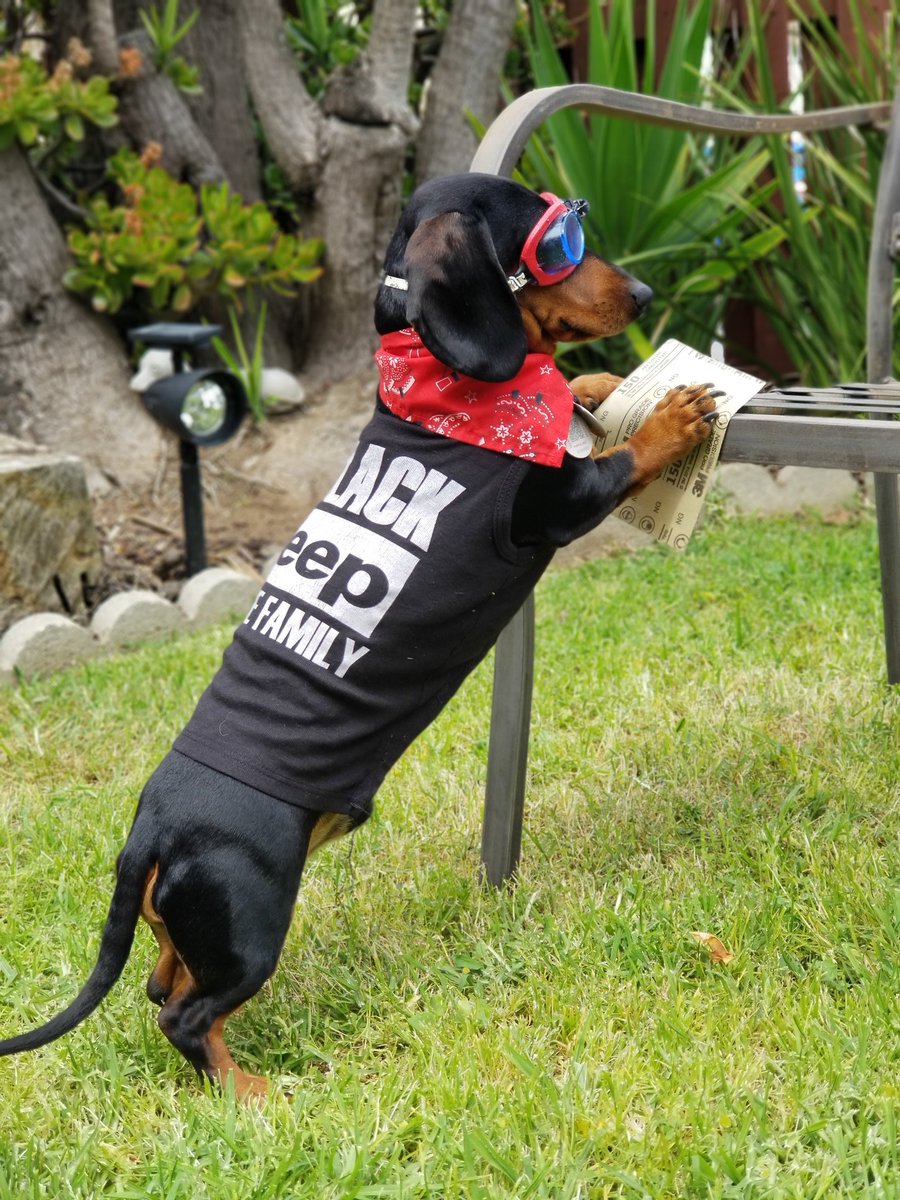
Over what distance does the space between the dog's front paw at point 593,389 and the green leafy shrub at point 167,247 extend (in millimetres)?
3388

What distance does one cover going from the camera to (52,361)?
5.35 metres

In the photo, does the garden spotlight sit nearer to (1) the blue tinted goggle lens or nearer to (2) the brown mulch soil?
(2) the brown mulch soil

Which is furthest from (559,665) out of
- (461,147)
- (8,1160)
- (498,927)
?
(461,147)

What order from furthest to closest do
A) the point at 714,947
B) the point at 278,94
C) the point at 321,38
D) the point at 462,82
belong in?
the point at 321,38 < the point at 462,82 < the point at 278,94 < the point at 714,947

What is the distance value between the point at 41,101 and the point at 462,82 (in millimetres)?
2028

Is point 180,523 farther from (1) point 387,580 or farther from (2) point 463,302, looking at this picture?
(2) point 463,302

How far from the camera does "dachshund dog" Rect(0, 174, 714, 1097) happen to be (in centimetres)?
182

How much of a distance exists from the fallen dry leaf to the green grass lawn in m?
0.02

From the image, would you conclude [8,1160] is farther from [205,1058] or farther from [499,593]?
[499,593]

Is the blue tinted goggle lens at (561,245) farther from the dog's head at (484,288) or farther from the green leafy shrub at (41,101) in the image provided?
the green leafy shrub at (41,101)

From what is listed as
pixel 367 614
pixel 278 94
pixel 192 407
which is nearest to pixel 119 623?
pixel 192 407

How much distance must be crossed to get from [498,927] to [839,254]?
3.75m

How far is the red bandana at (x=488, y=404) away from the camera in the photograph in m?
1.83

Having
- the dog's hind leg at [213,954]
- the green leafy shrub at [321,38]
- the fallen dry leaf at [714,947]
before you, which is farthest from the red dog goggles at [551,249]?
the green leafy shrub at [321,38]
